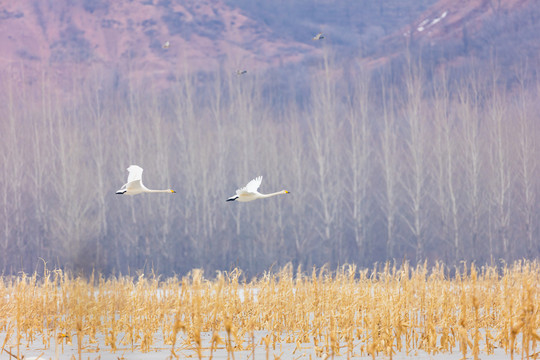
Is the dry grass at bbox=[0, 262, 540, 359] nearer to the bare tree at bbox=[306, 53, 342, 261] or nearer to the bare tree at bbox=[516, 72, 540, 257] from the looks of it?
the bare tree at bbox=[516, 72, 540, 257]

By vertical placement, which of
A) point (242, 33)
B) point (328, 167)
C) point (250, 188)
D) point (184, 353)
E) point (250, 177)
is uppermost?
point (242, 33)

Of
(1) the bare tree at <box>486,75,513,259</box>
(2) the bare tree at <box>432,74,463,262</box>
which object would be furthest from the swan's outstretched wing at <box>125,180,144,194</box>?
(1) the bare tree at <box>486,75,513,259</box>

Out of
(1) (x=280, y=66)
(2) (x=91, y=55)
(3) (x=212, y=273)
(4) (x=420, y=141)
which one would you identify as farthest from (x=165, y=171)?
(1) (x=280, y=66)

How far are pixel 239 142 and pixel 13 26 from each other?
21719 millimetres

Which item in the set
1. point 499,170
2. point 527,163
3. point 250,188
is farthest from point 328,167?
point 250,188

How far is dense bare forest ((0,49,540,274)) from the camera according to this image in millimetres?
33719

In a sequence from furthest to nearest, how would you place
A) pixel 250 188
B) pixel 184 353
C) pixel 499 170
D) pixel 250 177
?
pixel 250 177
pixel 499 170
pixel 250 188
pixel 184 353

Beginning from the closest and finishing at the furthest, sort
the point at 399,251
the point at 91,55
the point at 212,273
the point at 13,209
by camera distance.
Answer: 1. the point at 212,273
2. the point at 13,209
3. the point at 399,251
4. the point at 91,55

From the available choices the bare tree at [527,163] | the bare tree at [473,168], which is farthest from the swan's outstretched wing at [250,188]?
the bare tree at [527,163]

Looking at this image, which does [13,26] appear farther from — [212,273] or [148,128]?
[212,273]

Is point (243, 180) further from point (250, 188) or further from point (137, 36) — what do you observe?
point (250, 188)

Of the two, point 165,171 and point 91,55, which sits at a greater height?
point 91,55

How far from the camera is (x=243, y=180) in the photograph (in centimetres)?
3728

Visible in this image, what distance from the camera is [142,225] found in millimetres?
36250
